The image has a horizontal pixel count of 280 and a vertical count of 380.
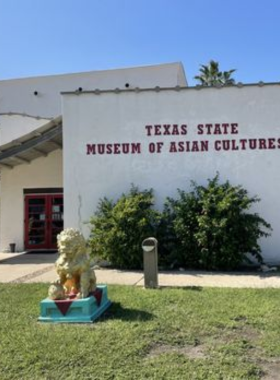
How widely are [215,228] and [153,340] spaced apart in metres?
5.42

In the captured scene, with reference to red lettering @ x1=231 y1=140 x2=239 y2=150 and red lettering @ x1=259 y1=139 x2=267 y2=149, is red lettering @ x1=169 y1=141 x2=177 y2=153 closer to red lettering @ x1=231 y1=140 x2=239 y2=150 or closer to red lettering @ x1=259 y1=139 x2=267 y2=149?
red lettering @ x1=231 y1=140 x2=239 y2=150

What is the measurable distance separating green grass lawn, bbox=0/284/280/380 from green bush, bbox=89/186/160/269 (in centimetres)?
324

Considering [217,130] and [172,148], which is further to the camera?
[172,148]

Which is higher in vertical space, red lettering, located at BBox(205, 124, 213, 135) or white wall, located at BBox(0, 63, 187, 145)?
white wall, located at BBox(0, 63, 187, 145)

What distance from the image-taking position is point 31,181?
54.8ft

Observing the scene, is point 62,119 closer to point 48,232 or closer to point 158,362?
point 48,232

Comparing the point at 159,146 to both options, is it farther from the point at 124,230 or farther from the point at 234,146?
the point at 124,230

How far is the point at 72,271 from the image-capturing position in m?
6.40

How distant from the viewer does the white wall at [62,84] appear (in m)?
22.7

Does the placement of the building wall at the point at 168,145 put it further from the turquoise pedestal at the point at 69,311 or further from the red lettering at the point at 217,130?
the turquoise pedestal at the point at 69,311

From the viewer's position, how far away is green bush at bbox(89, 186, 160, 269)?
10758 mm

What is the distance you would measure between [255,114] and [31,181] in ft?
30.0

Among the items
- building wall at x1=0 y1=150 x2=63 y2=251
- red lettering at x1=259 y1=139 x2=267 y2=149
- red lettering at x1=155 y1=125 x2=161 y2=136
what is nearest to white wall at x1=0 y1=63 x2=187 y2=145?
building wall at x1=0 y1=150 x2=63 y2=251

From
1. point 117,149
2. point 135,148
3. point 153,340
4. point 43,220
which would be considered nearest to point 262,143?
point 135,148
